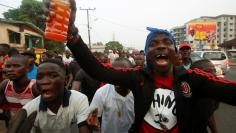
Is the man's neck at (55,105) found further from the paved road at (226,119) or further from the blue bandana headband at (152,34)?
the paved road at (226,119)

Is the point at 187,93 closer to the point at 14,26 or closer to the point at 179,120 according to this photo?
the point at 179,120

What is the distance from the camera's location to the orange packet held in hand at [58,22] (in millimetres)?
2119

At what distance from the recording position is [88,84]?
5.85 metres

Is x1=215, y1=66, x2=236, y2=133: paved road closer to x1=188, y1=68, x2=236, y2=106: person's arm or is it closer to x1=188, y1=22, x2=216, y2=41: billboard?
x1=188, y1=68, x2=236, y2=106: person's arm

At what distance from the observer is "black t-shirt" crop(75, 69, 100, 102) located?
5812 mm

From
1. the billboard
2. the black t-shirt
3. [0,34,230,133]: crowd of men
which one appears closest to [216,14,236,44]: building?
the billboard

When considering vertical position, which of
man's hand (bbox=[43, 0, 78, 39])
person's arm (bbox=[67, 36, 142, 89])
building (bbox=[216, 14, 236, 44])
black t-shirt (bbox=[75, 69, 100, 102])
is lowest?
black t-shirt (bbox=[75, 69, 100, 102])

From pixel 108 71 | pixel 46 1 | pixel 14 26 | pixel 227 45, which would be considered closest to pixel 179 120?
pixel 108 71

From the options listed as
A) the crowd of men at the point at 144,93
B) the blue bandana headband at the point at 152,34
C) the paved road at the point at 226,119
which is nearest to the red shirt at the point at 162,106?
the crowd of men at the point at 144,93

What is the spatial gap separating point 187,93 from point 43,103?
127 centimetres

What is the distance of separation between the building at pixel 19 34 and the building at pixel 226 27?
108 meters

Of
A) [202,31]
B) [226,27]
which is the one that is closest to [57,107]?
[202,31]

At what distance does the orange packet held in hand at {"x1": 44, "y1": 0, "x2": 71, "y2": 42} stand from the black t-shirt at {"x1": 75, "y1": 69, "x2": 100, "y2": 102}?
3630 millimetres

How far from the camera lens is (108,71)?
97.6 inches
